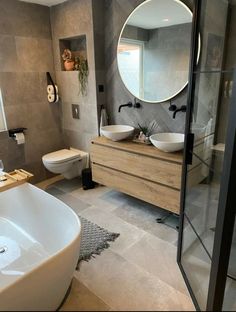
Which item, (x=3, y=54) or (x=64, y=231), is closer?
(x=64, y=231)

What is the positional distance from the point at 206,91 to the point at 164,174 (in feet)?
2.81

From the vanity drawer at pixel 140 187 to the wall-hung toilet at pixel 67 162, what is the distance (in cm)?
37

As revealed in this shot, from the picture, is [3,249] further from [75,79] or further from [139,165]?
[75,79]

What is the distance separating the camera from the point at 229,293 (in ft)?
5.53

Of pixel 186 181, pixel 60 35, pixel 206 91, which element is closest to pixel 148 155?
pixel 186 181

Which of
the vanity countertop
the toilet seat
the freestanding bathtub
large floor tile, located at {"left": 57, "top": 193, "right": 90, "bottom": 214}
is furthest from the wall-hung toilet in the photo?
the freestanding bathtub

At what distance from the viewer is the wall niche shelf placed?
3237mm

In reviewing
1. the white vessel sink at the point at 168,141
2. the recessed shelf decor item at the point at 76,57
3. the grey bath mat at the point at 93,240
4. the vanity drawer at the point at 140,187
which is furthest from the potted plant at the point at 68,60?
the grey bath mat at the point at 93,240

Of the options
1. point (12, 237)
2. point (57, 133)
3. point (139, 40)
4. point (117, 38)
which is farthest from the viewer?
point (57, 133)

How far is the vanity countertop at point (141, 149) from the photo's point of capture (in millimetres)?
2252

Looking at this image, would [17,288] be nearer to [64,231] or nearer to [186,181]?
[64,231]

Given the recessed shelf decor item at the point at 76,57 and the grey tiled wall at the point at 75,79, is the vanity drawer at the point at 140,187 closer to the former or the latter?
the grey tiled wall at the point at 75,79

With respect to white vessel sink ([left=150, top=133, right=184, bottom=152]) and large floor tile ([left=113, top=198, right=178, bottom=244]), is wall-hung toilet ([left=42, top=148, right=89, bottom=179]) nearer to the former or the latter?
large floor tile ([left=113, top=198, right=178, bottom=244])

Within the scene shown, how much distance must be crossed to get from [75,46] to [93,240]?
2.63m
